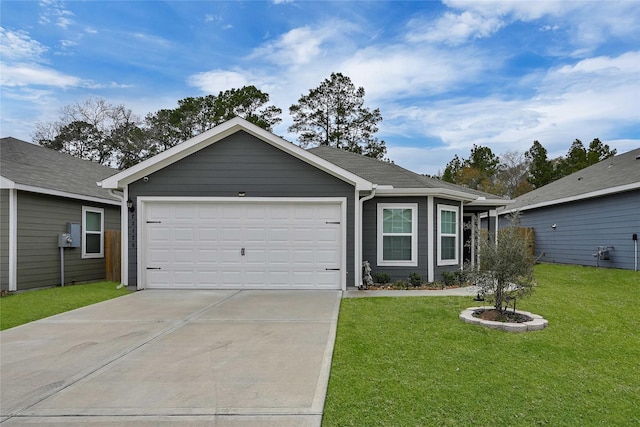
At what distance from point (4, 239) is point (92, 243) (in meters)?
2.76

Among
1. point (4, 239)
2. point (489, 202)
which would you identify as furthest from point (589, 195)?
point (4, 239)

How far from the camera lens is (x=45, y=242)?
1077 cm

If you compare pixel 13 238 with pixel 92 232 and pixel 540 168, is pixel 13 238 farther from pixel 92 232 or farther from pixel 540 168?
pixel 540 168

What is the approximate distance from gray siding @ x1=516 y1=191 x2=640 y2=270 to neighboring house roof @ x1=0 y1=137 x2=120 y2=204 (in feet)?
42.5

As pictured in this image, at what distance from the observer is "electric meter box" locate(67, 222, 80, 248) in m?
11.4

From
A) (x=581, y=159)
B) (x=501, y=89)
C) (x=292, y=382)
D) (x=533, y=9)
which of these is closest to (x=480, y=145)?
(x=581, y=159)

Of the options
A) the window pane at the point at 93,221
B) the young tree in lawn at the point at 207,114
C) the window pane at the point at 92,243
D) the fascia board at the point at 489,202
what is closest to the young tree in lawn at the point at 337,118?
the young tree in lawn at the point at 207,114

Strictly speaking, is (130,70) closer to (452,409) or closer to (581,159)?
(452,409)

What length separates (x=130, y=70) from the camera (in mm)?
17594

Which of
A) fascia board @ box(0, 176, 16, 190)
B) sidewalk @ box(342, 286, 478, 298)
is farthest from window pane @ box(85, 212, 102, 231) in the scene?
sidewalk @ box(342, 286, 478, 298)

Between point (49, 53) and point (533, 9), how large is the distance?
16.4m

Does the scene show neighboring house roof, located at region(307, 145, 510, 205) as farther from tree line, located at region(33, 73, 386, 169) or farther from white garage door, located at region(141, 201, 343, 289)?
tree line, located at region(33, 73, 386, 169)

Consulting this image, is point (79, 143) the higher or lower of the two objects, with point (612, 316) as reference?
higher

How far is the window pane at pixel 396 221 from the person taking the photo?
10.7m
